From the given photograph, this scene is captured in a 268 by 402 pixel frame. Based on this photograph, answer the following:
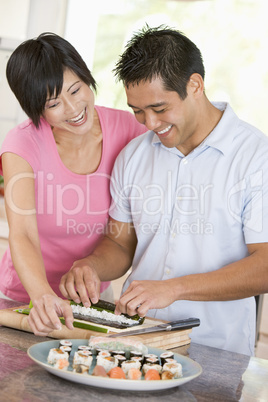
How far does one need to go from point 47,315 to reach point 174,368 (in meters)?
0.37

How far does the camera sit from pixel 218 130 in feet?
5.69

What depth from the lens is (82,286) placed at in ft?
5.18

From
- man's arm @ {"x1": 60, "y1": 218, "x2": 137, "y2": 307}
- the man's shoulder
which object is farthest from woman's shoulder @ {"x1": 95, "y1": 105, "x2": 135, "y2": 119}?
man's arm @ {"x1": 60, "y1": 218, "x2": 137, "y2": 307}

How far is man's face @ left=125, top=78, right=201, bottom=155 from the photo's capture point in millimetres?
1638

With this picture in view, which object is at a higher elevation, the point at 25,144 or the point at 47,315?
the point at 25,144

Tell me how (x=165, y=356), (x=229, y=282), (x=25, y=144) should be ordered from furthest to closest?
(x=25, y=144), (x=229, y=282), (x=165, y=356)

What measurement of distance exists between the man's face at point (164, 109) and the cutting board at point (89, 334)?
0.56 m

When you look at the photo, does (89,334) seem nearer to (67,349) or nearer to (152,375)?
(67,349)

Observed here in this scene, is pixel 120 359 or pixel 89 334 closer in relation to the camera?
pixel 120 359

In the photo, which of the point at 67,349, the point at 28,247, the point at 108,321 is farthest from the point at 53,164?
the point at 67,349

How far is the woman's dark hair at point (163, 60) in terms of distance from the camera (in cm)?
164

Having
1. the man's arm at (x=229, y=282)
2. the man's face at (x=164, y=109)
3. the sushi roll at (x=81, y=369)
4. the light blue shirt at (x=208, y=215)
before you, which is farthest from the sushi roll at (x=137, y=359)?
the man's face at (x=164, y=109)

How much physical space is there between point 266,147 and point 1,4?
2420mm

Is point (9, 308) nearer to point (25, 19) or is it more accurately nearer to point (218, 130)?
point (218, 130)
